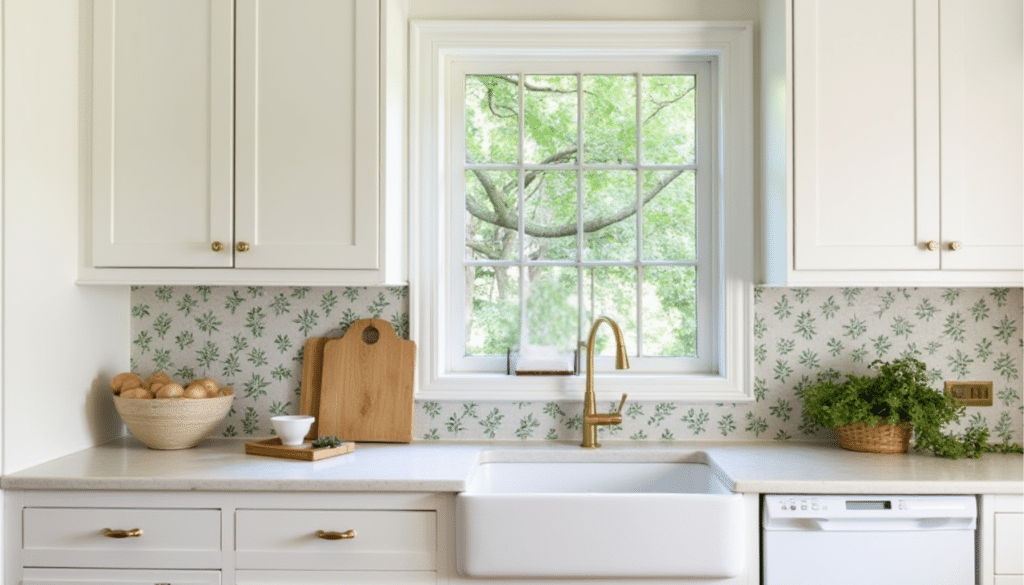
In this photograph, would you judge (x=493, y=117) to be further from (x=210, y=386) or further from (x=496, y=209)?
(x=210, y=386)

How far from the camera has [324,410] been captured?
2.63 metres

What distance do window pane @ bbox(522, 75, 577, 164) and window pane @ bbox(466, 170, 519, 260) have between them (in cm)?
11

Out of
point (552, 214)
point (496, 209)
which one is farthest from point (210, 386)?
point (552, 214)

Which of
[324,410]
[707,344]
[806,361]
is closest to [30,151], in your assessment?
[324,410]

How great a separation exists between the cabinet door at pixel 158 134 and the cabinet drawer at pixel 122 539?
66 cm

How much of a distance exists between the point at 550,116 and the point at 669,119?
38cm

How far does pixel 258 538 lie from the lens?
6.89 ft

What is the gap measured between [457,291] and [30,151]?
4.09ft

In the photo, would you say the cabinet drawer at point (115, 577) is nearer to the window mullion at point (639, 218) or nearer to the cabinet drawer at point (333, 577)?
the cabinet drawer at point (333, 577)

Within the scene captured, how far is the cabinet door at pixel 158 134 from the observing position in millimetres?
2354

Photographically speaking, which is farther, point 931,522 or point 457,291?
point 457,291

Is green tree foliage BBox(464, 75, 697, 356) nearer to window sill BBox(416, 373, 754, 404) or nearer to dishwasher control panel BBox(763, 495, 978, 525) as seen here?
window sill BBox(416, 373, 754, 404)

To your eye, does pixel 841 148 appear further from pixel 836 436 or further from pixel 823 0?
pixel 836 436

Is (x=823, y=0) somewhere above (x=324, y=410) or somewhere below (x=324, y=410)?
above
